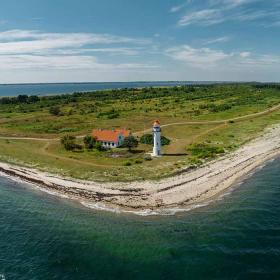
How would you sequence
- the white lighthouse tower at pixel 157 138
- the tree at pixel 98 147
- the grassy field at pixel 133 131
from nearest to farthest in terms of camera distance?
1. the grassy field at pixel 133 131
2. the white lighthouse tower at pixel 157 138
3. the tree at pixel 98 147

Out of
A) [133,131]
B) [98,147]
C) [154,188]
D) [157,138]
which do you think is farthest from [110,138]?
[154,188]

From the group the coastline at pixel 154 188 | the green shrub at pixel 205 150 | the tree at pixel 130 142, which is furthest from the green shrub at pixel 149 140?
the coastline at pixel 154 188

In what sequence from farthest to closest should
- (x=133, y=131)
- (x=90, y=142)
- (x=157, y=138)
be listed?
1. (x=133, y=131)
2. (x=90, y=142)
3. (x=157, y=138)

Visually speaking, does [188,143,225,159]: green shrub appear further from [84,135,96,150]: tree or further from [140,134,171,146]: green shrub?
[84,135,96,150]: tree

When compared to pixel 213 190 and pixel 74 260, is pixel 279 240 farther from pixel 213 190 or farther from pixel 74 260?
pixel 74 260

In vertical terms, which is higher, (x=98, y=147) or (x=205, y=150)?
(x=205, y=150)

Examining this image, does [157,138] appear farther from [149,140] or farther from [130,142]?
[149,140]

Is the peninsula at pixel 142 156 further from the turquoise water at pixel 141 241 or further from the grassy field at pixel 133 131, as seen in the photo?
the turquoise water at pixel 141 241
